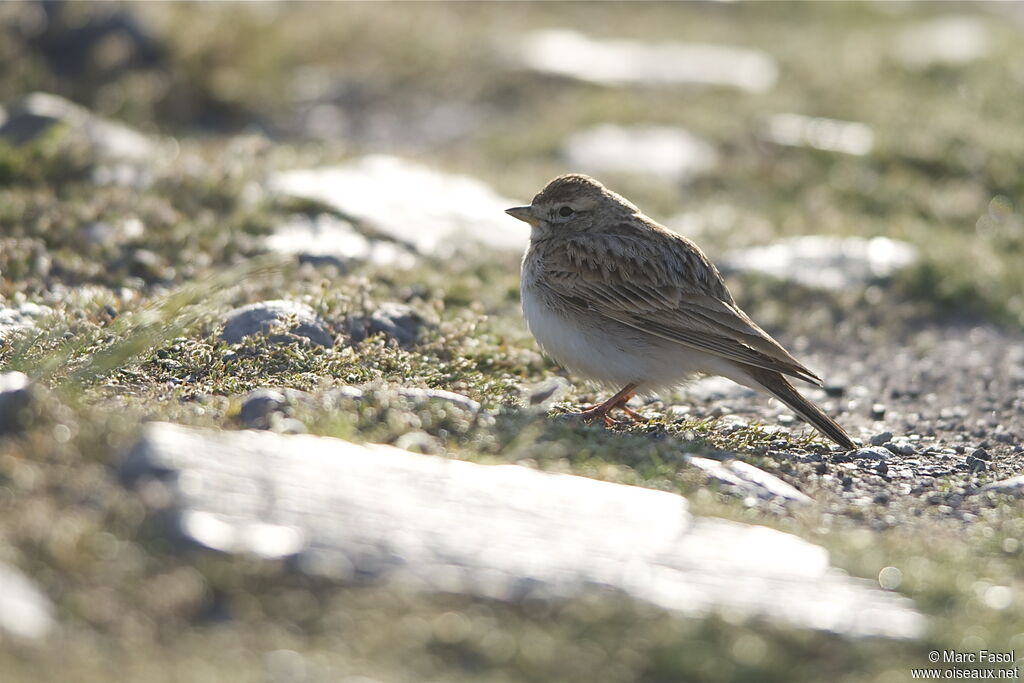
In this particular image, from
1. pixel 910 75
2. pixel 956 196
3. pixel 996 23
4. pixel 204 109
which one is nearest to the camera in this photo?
pixel 956 196

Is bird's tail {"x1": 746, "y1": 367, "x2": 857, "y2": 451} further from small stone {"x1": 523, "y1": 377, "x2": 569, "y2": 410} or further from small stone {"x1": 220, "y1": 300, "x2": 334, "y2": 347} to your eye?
small stone {"x1": 220, "y1": 300, "x2": 334, "y2": 347}

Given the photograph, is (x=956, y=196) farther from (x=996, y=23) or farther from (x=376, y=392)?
(x=996, y=23)

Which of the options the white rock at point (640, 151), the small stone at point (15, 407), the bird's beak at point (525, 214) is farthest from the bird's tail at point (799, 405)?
the white rock at point (640, 151)

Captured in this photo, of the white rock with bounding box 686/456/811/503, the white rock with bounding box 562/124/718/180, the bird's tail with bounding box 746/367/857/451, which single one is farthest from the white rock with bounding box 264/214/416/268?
the white rock with bounding box 562/124/718/180

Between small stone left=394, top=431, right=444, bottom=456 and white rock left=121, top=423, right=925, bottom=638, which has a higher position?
small stone left=394, top=431, right=444, bottom=456

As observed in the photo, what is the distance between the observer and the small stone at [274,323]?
21.6ft

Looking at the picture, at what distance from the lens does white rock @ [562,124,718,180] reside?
12.2m

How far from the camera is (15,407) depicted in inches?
187

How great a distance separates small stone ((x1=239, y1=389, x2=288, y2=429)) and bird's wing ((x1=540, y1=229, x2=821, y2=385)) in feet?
6.76

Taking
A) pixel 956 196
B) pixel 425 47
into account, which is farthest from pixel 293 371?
pixel 425 47

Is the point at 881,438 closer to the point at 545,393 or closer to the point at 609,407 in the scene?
the point at 609,407

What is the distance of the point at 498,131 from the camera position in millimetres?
13547

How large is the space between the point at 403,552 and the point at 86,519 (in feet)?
3.60

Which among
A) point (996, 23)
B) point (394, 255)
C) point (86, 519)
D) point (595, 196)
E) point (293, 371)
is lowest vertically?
point (86, 519)
